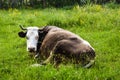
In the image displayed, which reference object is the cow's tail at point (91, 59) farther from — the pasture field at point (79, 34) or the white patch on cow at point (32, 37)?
the white patch on cow at point (32, 37)

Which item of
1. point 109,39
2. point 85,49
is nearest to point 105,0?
point 109,39

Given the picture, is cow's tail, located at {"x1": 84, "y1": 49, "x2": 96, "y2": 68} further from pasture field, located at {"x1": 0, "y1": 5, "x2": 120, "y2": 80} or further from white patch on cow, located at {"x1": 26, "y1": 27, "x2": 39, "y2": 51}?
white patch on cow, located at {"x1": 26, "y1": 27, "x2": 39, "y2": 51}

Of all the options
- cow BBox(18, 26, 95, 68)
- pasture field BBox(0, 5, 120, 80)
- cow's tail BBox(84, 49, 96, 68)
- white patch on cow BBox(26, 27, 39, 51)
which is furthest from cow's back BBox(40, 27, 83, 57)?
cow's tail BBox(84, 49, 96, 68)

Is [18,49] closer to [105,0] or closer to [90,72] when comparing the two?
[90,72]

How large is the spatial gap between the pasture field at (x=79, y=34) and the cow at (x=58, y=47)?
253 mm

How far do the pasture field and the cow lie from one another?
0.25 meters

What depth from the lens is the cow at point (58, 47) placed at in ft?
26.1

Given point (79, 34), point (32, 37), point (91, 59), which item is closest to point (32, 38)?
point (32, 37)

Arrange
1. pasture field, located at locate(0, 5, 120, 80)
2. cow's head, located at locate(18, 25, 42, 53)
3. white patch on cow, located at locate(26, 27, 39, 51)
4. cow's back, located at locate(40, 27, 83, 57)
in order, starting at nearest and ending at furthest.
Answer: pasture field, located at locate(0, 5, 120, 80)
cow's back, located at locate(40, 27, 83, 57)
cow's head, located at locate(18, 25, 42, 53)
white patch on cow, located at locate(26, 27, 39, 51)

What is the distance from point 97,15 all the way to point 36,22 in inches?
Answer: 84.7

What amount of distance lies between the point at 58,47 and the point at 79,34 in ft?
12.0

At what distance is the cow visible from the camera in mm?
7953

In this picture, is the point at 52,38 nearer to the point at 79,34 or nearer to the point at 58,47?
the point at 58,47

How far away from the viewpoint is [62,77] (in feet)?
23.6
